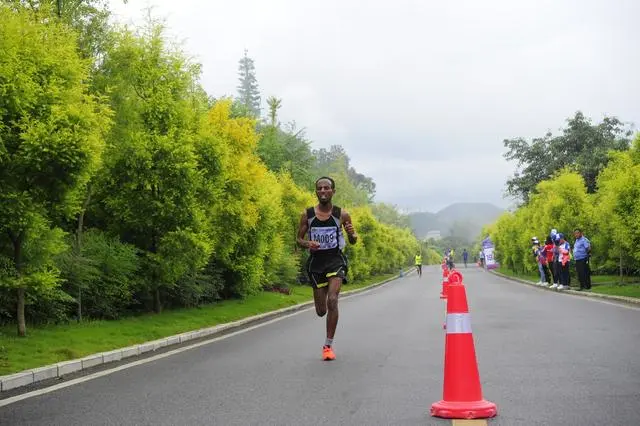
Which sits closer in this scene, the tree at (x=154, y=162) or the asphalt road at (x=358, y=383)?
the asphalt road at (x=358, y=383)

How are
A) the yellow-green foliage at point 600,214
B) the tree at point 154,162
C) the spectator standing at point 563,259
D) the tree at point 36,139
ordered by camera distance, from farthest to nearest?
the spectator standing at point 563,259 < the yellow-green foliage at point 600,214 < the tree at point 154,162 < the tree at point 36,139

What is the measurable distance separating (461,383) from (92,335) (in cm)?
735

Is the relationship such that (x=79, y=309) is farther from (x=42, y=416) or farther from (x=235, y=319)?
(x=42, y=416)

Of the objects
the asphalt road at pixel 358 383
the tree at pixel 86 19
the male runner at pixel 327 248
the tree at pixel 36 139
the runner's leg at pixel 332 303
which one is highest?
the tree at pixel 86 19

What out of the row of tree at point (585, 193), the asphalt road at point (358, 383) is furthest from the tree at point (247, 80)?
the asphalt road at point (358, 383)

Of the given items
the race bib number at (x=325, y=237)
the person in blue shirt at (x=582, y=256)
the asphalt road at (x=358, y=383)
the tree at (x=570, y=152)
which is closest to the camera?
the asphalt road at (x=358, y=383)

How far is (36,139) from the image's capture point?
9531 mm

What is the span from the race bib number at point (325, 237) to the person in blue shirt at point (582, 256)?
16.1 m

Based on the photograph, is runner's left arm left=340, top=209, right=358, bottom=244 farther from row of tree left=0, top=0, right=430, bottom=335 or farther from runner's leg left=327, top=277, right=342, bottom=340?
row of tree left=0, top=0, right=430, bottom=335

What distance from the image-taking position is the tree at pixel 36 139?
31.4 feet

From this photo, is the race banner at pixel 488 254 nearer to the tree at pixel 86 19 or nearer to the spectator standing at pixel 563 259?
the spectator standing at pixel 563 259

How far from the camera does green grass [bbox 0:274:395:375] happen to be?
8.77m

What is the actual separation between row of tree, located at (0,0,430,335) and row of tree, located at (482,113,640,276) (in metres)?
10.2

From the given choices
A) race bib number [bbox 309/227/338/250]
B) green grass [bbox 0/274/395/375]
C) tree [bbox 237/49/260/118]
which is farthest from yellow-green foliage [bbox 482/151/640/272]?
tree [bbox 237/49/260/118]
